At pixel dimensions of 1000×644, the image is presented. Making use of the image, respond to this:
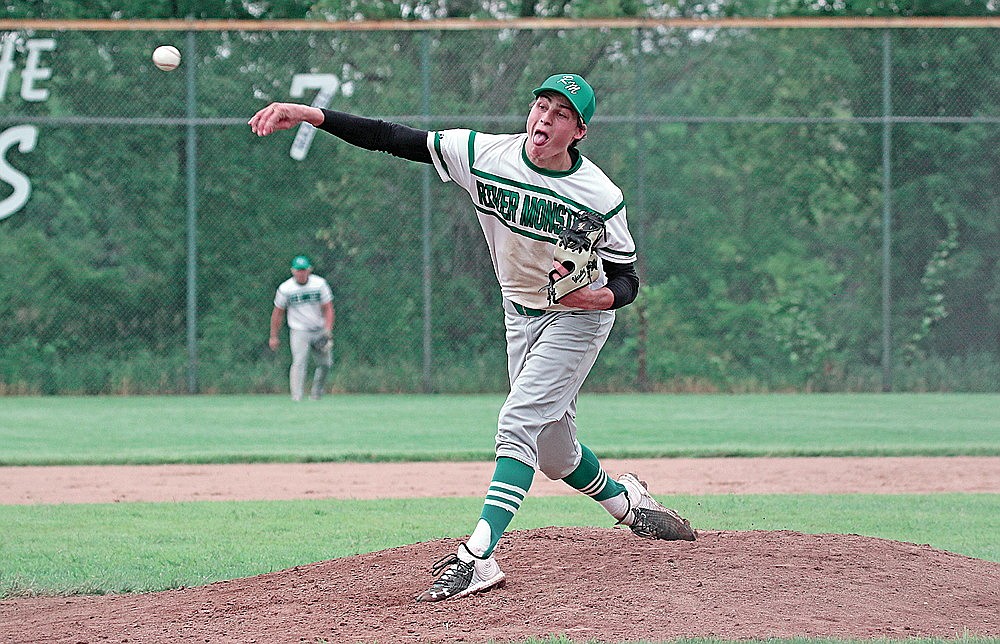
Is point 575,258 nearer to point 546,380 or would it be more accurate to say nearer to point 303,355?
point 546,380

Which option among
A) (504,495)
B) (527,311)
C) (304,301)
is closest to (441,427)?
(304,301)

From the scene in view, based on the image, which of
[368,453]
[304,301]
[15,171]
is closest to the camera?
[368,453]

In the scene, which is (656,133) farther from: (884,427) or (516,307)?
(516,307)

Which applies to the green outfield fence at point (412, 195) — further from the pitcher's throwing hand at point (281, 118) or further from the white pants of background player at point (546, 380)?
the pitcher's throwing hand at point (281, 118)

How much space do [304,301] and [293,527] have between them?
9002mm

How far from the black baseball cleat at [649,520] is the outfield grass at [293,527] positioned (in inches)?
55.7

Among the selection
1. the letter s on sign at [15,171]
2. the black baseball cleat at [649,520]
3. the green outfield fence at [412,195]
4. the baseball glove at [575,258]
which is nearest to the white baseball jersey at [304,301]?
the green outfield fence at [412,195]

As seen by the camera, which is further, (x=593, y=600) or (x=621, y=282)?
(x=621, y=282)

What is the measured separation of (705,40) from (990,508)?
10946 millimetres

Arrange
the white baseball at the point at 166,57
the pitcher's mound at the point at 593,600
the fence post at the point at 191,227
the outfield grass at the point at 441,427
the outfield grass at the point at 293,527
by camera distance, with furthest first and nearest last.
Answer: the fence post at the point at 191,227 < the outfield grass at the point at 441,427 < the white baseball at the point at 166,57 < the outfield grass at the point at 293,527 < the pitcher's mound at the point at 593,600

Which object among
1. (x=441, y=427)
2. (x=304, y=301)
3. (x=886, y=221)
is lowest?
(x=441, y=427)

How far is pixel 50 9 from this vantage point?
62.4 feet

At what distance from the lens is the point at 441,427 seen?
1244 cm

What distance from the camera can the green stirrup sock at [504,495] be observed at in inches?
177
